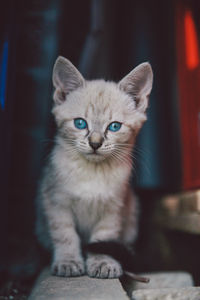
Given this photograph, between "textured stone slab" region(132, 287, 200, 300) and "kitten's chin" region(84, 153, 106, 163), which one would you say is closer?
"textured stone slab" region(132, 287, 200, 300)

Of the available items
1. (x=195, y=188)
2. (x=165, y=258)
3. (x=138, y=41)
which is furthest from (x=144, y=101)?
(x=165, y=258)

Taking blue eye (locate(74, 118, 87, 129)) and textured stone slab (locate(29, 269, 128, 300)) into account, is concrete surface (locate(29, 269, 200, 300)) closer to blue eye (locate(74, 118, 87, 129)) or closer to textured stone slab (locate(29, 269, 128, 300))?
textured stone slab (locate(29, 269, 128, 300))

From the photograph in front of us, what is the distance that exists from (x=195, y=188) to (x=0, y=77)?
1.36 metres

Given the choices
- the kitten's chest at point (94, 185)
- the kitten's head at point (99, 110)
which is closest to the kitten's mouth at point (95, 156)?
the kitten's head at point (99, 110)

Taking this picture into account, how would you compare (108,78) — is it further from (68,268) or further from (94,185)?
(68,268)

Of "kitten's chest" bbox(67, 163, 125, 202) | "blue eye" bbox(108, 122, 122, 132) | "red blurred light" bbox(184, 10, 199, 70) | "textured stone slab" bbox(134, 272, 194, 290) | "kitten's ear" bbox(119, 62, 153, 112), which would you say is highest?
"red blurred light" bbox(184, 10, 199, 70)

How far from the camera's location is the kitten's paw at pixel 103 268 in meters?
1.17

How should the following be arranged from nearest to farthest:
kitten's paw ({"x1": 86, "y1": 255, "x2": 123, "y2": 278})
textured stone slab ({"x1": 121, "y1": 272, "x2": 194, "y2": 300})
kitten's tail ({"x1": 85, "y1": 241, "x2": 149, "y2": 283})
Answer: kitten's paw ({"x1": 86, "y1": 255, "x2": 123, "y2": 278}), kitten's tail ({"x1": 85, "y1": 241, "x2": 149, "y2": 283}), textured stone slab ({"x1": 121, "y1": 272, "x2": 194, "y2": 300})

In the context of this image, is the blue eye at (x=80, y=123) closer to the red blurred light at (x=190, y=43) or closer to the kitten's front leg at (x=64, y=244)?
the kitten's front leg at (x=64, y=244)

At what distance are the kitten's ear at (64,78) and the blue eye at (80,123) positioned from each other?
5.3 inches

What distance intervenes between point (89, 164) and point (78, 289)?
535mm

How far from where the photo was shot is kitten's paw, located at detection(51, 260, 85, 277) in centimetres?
118

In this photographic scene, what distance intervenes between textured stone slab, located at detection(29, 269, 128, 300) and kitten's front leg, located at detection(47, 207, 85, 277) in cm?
4

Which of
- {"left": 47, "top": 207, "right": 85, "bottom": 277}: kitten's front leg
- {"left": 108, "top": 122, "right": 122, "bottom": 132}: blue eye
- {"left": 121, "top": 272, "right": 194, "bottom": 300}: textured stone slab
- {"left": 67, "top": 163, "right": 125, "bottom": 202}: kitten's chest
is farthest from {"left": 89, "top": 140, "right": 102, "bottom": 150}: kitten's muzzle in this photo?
{"left": 121, "top": 272, "right": 194, "bottom": 300}: textured stone slab
